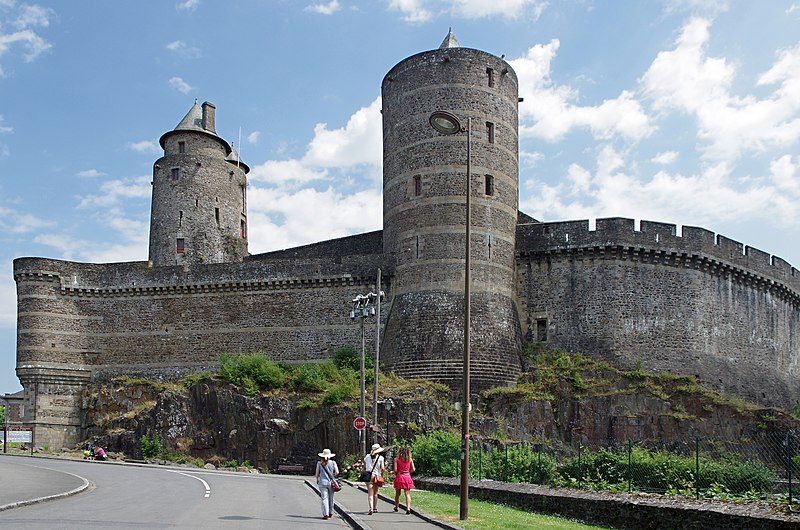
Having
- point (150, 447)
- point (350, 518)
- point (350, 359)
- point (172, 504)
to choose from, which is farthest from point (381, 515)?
point (150, 447)

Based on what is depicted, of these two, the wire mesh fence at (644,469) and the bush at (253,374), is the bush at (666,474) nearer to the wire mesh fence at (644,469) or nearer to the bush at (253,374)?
the wire mesh fence at (644,469)

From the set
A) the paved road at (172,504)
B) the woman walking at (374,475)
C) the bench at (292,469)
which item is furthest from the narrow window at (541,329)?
the woman walking at (374,475)

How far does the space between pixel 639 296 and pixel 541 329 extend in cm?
474

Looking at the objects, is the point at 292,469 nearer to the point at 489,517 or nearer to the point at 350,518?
the point at 350,518

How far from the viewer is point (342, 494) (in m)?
23.6

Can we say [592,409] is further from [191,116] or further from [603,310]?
[191,116]

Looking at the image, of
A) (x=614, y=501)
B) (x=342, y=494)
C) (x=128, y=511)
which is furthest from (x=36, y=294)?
(x=614, y=501)

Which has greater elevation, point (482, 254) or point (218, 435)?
point (482, 254)

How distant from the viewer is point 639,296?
42.2 metres

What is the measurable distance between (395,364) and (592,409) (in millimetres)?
8831

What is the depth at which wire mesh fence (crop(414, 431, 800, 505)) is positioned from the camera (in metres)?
18.2

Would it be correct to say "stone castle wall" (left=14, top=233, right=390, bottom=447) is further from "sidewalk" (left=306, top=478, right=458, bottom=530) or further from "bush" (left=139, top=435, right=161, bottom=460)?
"sidewalk" (left=306, top=478, right=458, bottom=530)

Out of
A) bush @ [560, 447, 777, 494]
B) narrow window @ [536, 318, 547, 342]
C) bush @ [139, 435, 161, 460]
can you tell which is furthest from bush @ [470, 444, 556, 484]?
bush @ [139, 435, 161, 460]

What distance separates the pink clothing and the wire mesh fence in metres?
4.58
